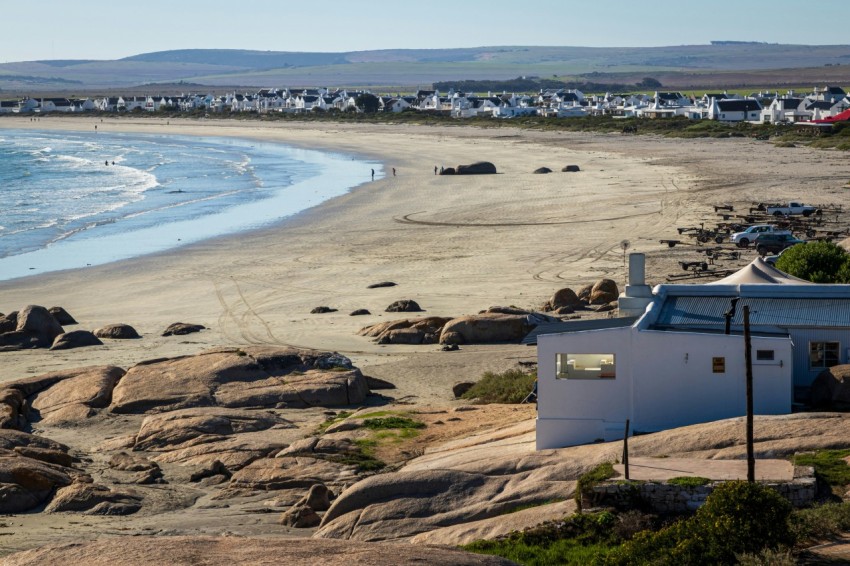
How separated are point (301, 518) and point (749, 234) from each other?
29.3 metres

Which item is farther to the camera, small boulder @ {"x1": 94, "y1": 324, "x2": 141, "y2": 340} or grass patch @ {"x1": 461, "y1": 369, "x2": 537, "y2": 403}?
small boulder @ {"x1": 94, "y1": 324, "x2": 141, "y2": 340}

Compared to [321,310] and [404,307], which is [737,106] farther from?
[321,310]

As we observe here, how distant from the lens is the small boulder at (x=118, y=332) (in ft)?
109

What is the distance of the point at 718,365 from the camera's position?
63.1 ft

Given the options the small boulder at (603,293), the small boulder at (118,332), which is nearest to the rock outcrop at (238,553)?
the small boulder at (118,332)

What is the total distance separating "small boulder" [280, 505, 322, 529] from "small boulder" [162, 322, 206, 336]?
53.0ft

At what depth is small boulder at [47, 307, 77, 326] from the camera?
116ft

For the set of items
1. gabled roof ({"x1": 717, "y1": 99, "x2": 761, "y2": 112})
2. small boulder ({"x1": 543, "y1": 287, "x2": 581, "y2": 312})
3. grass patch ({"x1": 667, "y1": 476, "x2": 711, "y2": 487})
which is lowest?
small boulder ({"x1": 543, "y1": 287, "x2": 581, "y2": 312})

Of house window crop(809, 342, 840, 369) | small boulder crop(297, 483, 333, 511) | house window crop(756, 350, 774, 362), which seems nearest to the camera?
small boulder crop(297, 483, 333, 511)

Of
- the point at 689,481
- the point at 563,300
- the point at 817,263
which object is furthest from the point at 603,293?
the point at 689,481

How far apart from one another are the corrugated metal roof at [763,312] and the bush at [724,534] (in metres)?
7.27

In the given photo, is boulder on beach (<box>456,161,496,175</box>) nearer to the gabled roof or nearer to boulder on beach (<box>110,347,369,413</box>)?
boulder on beach (<box>110,347,369,413</box>)

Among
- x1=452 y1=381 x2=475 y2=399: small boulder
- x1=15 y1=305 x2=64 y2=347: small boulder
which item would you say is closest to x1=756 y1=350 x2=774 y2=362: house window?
x1=452 y1=381 x2=475 y2=399: small boulder

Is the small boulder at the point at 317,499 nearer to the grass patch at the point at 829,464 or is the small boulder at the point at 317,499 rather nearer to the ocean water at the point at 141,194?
the grass patch at the point at 829,464
